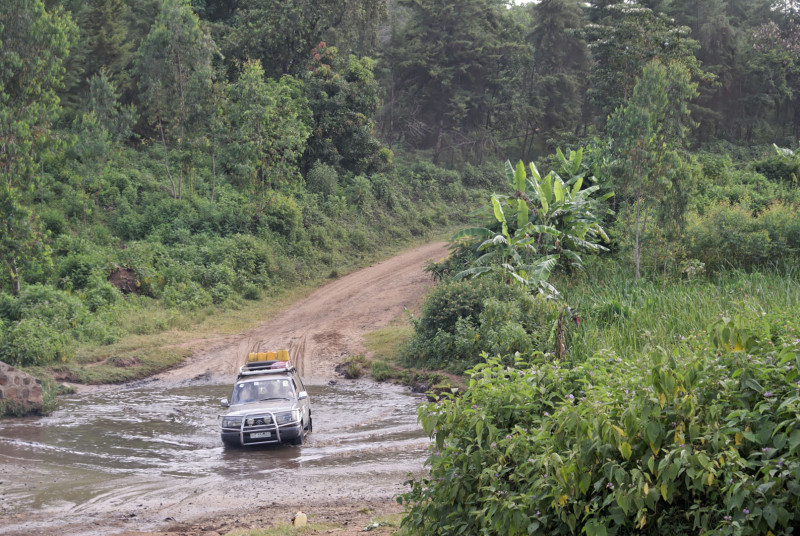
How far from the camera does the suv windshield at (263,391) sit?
14.5m

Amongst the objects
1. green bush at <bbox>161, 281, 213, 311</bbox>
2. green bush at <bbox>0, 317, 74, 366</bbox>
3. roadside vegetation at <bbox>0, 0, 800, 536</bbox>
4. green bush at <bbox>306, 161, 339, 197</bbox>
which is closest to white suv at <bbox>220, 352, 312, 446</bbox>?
roadside vegetation at <bbox>0, 0, 800, 536</bbox>

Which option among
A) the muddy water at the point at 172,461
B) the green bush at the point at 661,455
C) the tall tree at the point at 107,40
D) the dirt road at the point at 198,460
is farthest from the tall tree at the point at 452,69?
the green bush at the point at 661,455

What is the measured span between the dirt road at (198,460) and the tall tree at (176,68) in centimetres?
1294

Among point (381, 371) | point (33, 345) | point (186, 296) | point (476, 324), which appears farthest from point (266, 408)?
point (186, 296)

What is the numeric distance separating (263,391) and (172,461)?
7.54 feet

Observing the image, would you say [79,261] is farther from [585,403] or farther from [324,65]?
[585,403]

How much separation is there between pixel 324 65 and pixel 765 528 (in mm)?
36028

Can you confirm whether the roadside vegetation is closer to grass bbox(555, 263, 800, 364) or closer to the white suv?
grass bbox(555, 263, 800, 364)

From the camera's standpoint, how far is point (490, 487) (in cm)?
561

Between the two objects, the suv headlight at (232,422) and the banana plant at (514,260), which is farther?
the banana plant at (514,260)

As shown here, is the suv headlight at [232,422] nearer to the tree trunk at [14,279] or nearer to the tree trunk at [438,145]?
the tree trunk at [14,279]

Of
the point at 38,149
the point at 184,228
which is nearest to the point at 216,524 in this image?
the point at 38,149

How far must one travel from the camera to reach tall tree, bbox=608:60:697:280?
20031 mm

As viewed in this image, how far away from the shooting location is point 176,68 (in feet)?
101
